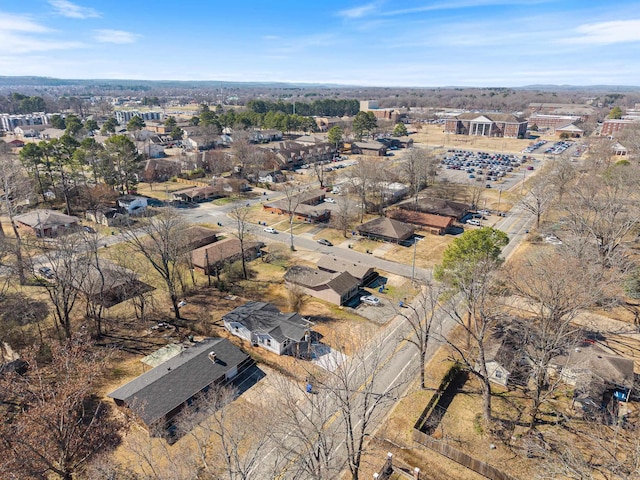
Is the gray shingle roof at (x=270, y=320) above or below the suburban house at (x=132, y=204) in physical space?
below

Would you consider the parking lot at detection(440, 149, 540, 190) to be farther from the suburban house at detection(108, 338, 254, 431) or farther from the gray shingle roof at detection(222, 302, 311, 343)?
the suburban house at detection(108, 338, 254, 431)

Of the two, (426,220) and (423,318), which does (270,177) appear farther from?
(423,318)

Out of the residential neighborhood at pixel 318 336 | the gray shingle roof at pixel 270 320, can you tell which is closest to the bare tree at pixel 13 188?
the residential neighborhood at pixel 318 336

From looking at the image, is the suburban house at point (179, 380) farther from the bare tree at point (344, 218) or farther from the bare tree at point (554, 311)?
the bare tree at point (344, 218)

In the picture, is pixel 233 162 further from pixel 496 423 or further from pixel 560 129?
pixel 560 129

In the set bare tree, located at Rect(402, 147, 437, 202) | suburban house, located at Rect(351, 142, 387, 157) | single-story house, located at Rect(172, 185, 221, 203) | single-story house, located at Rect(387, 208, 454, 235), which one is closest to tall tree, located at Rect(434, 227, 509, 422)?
single-story house, located at Rect(387, 208, 454, 235)

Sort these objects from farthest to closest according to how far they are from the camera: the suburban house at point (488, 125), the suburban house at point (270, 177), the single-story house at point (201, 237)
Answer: the suburban house at point (488, 125) → the suburban house at point (270, 177) → the single-story house at point (201, 237)

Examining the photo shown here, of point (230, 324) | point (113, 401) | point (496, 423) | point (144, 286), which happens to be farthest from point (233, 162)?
point (496, 423)

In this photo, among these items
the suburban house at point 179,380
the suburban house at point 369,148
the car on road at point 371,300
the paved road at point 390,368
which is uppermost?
the suburban house at point 369,148
